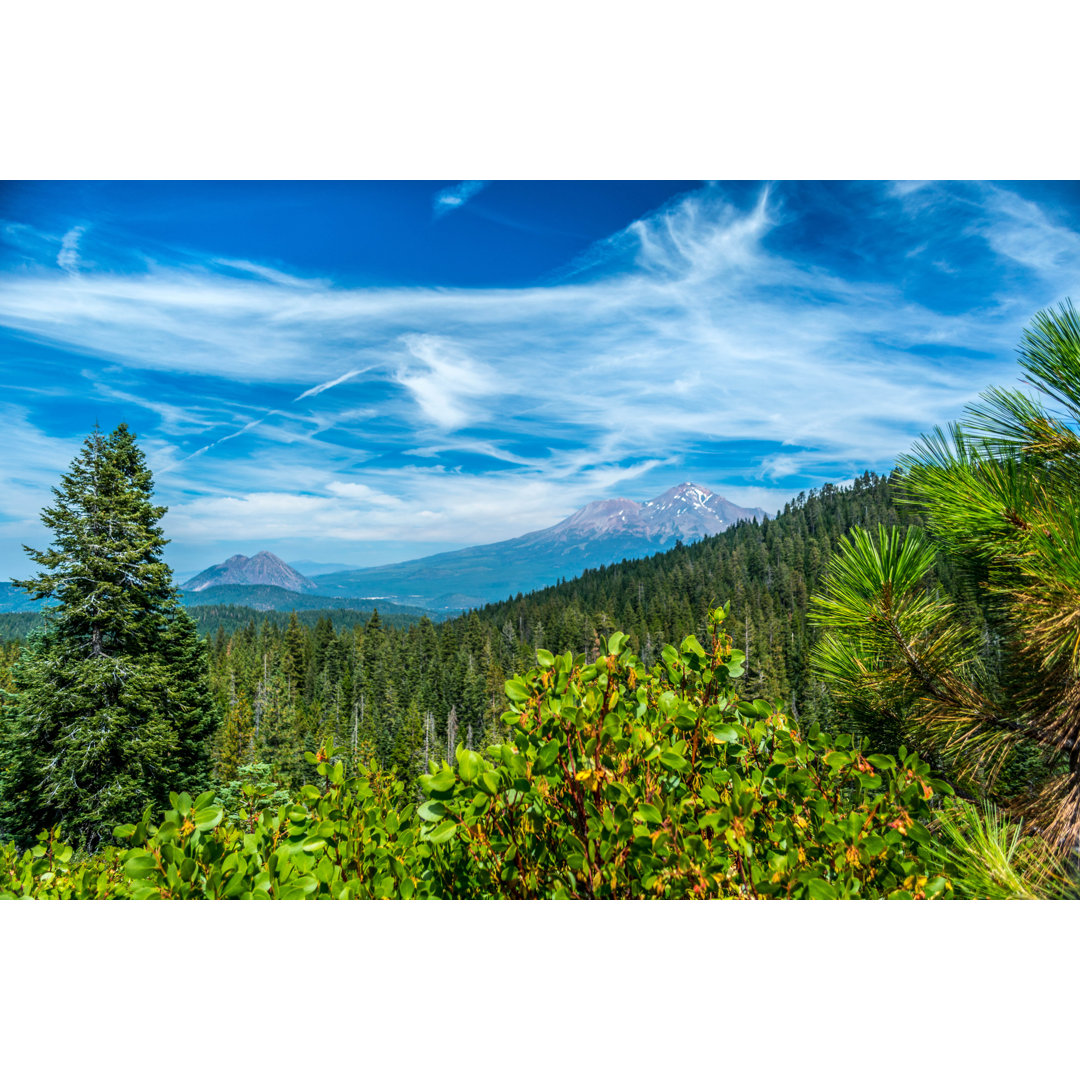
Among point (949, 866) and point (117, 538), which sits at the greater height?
point (117, 538)

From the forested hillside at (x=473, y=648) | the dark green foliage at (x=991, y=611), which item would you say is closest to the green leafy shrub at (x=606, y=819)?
the dark green foliage at (x=991, y=611)

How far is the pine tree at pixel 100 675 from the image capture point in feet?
20.8

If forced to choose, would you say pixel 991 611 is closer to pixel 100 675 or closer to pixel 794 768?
pixel 794 768

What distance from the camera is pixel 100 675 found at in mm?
6617

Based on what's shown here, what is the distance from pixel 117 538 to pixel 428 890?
23.2 feet

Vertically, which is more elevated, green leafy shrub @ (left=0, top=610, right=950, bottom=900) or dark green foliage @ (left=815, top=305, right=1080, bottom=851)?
dark green foliage @ (left=815, top=305, right=1080, bottom=851)

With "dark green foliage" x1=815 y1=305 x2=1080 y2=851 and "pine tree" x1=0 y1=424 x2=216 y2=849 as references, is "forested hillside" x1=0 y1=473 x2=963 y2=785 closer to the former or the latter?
"pine tree" x1=0 y1=424 x2=216 y2=849

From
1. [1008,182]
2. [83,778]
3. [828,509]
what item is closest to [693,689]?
[1008,182]

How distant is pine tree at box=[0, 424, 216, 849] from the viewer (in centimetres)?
633

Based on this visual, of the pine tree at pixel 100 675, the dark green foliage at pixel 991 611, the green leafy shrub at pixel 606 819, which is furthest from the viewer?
the pine tree at pixel 100 675

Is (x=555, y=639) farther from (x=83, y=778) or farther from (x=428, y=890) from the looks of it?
(x=428, y=890)

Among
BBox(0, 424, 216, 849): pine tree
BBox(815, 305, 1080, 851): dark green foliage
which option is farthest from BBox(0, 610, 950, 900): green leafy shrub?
BBox(0, 424, 216, 849): pine tree

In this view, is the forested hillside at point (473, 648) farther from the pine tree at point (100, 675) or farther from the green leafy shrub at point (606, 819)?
the green leafy shrub at point (606, 819)

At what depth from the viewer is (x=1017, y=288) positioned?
2.85m
